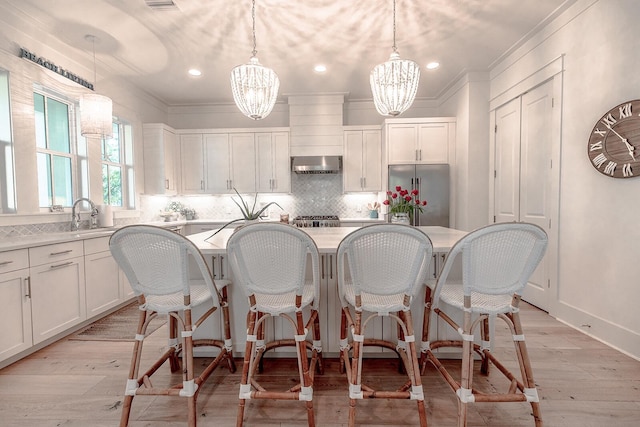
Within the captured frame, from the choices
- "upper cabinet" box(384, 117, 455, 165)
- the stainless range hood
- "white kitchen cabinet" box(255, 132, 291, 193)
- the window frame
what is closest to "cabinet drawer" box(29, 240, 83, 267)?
the window frame

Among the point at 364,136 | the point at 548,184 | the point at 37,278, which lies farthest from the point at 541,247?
the point at 364,136

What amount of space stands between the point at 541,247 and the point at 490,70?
355 centimetres

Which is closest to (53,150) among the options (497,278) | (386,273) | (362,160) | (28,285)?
(28,285)

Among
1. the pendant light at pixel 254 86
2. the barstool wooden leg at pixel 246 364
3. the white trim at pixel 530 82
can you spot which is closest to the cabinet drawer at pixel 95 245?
the pendant light at pixel 254 86

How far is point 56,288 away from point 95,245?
53 cm

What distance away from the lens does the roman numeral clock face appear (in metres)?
2.16

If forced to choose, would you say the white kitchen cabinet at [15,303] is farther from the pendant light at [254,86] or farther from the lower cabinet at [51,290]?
the pendant light at [254,86]

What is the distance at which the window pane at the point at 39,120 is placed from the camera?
3.04m

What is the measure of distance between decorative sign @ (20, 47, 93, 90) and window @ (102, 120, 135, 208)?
733mm

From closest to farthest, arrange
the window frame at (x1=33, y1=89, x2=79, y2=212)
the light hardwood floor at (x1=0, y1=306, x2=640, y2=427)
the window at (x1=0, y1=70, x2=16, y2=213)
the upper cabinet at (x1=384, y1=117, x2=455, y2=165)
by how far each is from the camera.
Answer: the light hardwood floor at (x1=0, y1=306, x2=640, y2=427) < the window at (x1=0, y1=70, x2=16, y2=213) < the window frame at (x1=33, y1=89, x2=79, y2=212) < the upper cabinet at (x1=384, y1=117, x2=455, y2=165)

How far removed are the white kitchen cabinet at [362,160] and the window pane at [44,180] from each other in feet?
12.1

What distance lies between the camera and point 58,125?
10.8 ft

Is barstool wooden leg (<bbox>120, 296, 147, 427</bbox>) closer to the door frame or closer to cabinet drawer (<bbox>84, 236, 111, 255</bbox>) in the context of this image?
cabinet drawer (<bbox>84, 236, 111, 255</bbox>)

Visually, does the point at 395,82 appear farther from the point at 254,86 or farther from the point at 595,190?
the point at 595,190
